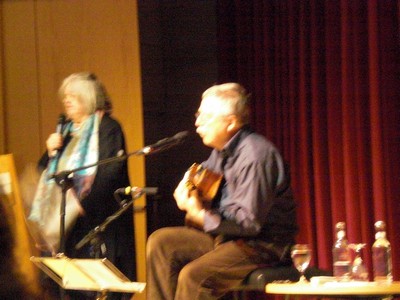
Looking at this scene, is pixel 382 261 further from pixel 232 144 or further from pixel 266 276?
pixel 232 144

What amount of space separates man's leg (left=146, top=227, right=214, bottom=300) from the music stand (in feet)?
1.42

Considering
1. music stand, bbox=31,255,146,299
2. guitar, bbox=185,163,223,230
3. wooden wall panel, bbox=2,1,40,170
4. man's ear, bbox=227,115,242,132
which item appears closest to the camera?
music stand, bbox=31,255,146,299

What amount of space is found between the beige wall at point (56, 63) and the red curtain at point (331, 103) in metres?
0.70

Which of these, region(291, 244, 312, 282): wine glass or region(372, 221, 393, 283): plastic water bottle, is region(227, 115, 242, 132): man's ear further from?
region(372, 221, 393, 283): plastic water bottle

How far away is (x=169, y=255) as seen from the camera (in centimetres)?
320

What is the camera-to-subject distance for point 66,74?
179 inches

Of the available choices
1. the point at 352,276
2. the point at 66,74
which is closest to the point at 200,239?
the point at 352,276

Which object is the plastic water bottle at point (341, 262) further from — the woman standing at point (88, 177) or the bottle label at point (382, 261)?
the woman standing at point (88, 177)

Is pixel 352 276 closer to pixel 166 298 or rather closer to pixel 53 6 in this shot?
pixel 166 298

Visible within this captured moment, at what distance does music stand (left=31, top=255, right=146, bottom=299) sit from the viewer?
268 cm

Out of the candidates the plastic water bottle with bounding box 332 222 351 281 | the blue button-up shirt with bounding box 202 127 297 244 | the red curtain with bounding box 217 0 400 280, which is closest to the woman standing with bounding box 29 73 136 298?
the blue button-up shirt with bounding box 202 127 297 244

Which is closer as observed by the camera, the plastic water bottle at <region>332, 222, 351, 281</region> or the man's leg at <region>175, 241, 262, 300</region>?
the man's leg at <region>175, 241, 262, 300</region>

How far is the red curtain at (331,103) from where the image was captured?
153 inches

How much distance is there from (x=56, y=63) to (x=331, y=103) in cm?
163
